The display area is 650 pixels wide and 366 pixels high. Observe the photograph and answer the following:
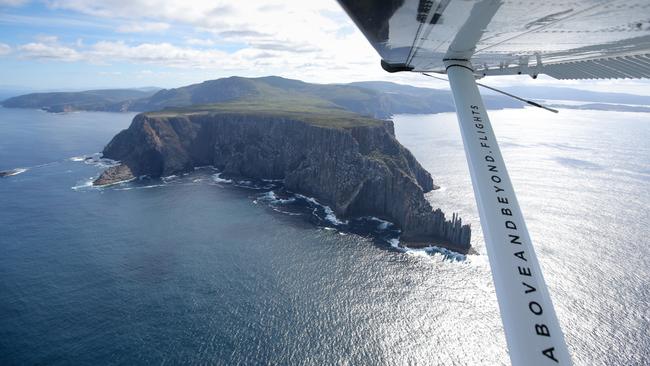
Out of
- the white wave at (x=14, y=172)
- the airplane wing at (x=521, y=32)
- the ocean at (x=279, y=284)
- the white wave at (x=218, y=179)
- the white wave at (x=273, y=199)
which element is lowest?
the ocean at (x=279, y=284)

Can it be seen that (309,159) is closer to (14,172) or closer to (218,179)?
(218,179)

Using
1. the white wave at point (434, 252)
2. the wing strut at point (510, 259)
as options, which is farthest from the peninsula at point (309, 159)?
the wing strut at point (510, 259)

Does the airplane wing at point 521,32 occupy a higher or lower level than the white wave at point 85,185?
higher

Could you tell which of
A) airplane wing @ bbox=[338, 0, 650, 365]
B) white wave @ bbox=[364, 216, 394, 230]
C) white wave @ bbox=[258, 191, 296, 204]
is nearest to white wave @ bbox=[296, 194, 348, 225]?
white wave @ bbox=[258, 191, 296, 204]

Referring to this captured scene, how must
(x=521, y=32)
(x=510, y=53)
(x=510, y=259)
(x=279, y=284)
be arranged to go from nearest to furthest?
(x=510, y=259) → (x=521, y=32) → (x=510, y=53) → (x=279, y=284)

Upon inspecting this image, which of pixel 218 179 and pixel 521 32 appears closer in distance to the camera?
pixel 521 32

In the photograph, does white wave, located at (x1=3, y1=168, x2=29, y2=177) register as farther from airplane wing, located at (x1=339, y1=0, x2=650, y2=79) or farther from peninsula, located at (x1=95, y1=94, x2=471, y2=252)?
airplane wing, located at (x1=339, y1=0, x2=650, y2=79)

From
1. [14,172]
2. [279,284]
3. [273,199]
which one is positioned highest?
[14,172]

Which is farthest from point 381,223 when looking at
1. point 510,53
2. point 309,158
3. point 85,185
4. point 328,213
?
point 85,185

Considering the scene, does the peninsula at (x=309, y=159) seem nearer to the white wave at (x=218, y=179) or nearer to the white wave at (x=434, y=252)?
the white wave at (x=434, y=252)
